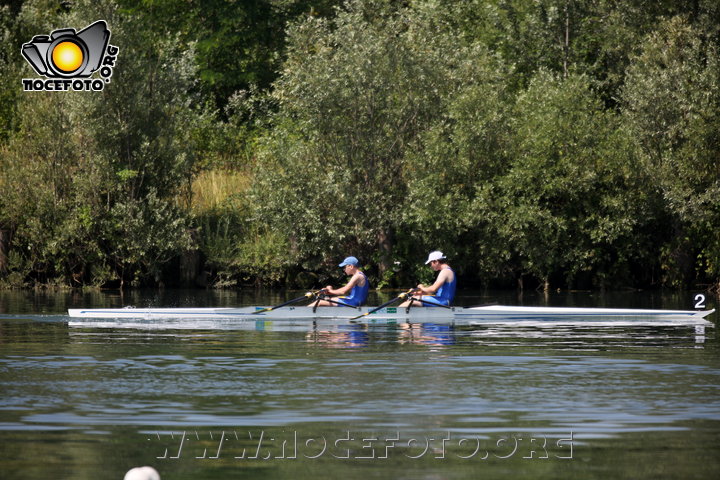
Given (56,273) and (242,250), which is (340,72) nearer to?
(242,250)

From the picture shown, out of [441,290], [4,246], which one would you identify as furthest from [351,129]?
[441,290]

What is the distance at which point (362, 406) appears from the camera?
14.2 meters

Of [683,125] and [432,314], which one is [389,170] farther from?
[432,314]

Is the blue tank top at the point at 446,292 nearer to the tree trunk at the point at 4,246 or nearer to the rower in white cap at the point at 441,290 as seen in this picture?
the rower in white cap at the point at 441,290

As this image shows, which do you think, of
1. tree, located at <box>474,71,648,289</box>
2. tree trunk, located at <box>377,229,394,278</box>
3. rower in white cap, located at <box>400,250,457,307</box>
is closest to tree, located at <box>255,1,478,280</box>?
tree trunk, located at <box>377,229,394,278</box>

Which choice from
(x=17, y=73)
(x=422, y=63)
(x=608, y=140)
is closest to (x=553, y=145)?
(x=608, y=140)

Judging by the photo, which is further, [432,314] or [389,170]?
[389,170]

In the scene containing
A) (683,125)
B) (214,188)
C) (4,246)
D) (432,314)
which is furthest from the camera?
(214,188)

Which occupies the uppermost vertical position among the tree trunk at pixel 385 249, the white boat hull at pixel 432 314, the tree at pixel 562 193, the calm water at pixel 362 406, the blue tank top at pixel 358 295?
the tree at pixel 562 193

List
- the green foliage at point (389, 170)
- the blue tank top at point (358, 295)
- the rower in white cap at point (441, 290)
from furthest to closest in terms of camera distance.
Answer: the green foliage at point (389, 170) < the blue tank top at point (358, 295) < the rower in white cap at point (441, 290)

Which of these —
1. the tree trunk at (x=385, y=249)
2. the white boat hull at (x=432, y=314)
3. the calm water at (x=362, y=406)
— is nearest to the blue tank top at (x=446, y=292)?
the white boat hull at (x=432, y=314)

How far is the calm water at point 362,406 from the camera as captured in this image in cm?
1120

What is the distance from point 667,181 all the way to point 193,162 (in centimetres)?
1748

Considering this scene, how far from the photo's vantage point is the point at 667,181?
40156 mm
